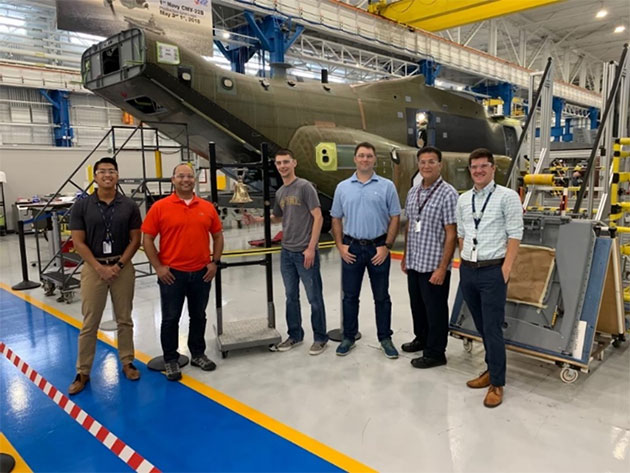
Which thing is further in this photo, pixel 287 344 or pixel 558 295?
pixel 287 344

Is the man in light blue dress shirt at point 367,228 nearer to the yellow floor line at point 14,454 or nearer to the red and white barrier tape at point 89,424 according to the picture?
the red and white barrier tape at point 89,424

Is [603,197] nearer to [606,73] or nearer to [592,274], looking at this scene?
[592,274]

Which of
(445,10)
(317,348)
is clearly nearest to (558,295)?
(317,348)

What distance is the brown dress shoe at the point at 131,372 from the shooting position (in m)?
3.89

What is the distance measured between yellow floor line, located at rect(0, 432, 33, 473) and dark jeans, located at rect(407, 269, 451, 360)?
3.02 metres

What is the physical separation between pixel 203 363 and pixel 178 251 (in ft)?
3.44

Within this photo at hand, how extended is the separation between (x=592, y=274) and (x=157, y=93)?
19.9 ft

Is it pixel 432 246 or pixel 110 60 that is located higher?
pixel 110 60

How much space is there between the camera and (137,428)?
316 cm

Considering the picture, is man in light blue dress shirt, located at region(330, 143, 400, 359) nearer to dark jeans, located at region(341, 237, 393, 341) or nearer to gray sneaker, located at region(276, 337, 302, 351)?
dark jeans, located at region(341, 237, 393, 341)

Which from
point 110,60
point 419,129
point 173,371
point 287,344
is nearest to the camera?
point 173,371

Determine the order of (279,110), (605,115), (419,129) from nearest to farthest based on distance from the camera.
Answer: (605,115), (279,110), (419,129)

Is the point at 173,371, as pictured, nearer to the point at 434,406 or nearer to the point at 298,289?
the point at 298,289

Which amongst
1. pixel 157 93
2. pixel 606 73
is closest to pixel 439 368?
pixel 606 73
